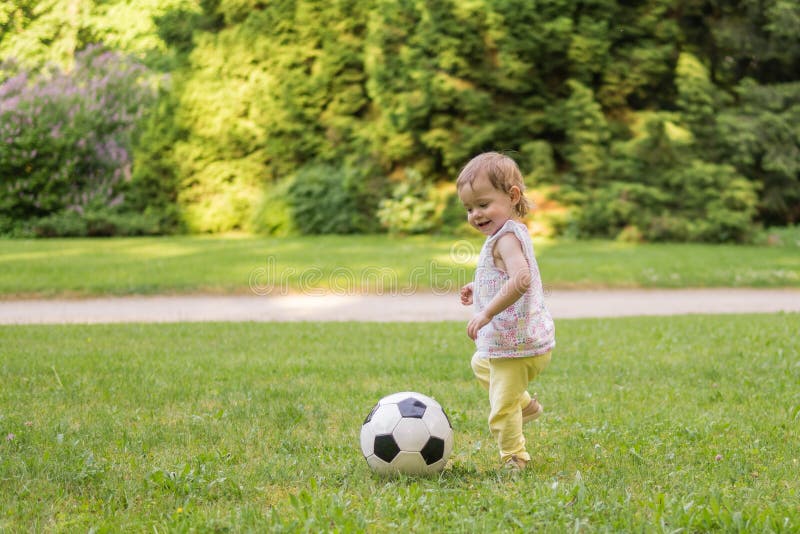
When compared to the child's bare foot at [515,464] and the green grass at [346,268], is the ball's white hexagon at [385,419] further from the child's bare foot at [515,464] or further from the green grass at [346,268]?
the green grass at [346,268]

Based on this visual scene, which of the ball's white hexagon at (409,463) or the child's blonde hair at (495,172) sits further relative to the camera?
the child's blonde hair at (495,172)

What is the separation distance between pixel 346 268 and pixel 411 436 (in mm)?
9126

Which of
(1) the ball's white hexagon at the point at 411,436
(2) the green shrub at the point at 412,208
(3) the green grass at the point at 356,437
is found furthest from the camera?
(2) the green shrub at the point at 412,208

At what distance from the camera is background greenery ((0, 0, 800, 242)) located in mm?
17906

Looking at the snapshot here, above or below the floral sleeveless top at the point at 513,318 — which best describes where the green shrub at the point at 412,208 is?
below

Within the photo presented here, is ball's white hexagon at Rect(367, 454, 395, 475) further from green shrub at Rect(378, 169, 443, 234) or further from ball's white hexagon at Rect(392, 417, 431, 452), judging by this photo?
green shrub at Rect(378, 169, 443, 234)

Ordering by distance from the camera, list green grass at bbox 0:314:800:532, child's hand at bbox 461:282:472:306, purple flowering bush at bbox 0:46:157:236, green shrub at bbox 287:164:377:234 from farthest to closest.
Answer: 1. purple flowering bush at bbox 0:46:157:236
2. green shrub at bbox 287:164:377:234
3. child's hand at bbox 461:282:472:306
4. green grass at bbox 0:314:800:532

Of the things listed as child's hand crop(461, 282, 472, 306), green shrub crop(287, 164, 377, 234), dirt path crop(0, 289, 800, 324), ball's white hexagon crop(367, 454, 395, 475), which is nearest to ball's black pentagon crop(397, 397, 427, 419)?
ball's white hexagon crop(367, 454, 395, 475)

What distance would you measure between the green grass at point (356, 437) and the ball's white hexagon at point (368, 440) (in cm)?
13

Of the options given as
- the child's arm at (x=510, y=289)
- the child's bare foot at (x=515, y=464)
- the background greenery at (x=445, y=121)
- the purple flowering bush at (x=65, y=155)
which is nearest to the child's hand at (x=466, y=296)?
the child's arm at (x=510, y=289)

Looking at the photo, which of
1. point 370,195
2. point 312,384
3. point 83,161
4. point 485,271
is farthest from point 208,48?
point 485,271

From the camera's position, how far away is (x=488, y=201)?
3920 millimetres

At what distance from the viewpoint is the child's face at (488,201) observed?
12.8 feet

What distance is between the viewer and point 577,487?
3.31 metres
